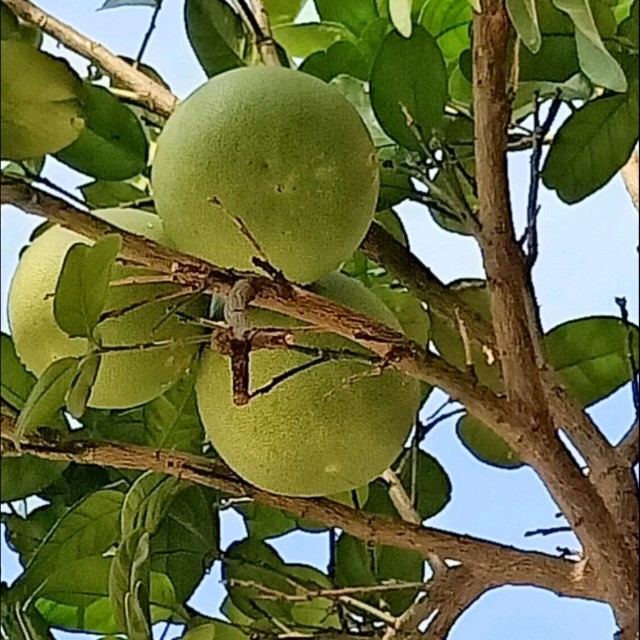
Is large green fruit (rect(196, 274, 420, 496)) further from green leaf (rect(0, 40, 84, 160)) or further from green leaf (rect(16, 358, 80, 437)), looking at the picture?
green leaf (rect(0, 40, 84, 160))

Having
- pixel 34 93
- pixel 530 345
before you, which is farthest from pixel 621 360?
pixel 34 93

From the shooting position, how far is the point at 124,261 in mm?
440

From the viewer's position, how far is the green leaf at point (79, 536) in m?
0.58

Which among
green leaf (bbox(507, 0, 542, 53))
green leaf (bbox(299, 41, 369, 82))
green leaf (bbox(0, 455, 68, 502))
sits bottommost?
green leaf (bbox(0, 455, 68, 502))

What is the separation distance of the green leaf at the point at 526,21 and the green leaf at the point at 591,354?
28 cm

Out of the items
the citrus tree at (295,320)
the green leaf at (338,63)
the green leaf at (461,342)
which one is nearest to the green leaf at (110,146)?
the citrus tree at (295,320)

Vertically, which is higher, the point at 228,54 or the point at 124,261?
the point at 228,54

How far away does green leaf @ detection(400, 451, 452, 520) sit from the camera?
77 centimetres

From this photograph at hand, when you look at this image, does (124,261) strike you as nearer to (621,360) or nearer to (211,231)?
(211,231)

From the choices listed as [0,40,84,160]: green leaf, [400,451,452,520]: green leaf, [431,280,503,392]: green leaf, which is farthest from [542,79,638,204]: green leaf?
[0,40,84,160]: green leaf

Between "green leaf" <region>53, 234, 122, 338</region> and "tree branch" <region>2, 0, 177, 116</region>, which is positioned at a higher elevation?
"tree branch" <region>2, 0, 177, 116</region>

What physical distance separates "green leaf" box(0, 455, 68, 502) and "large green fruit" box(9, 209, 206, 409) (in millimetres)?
80

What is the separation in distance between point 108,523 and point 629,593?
25 centimetres

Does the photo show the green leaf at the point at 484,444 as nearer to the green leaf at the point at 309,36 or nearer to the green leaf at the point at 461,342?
the green leaf at the point at 461,342
